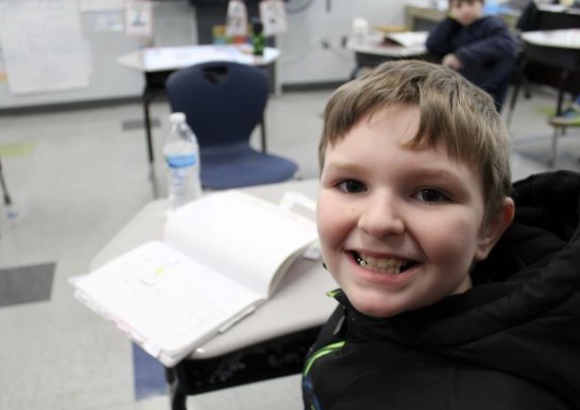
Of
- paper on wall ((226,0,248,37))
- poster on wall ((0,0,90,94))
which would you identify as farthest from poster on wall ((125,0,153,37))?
paper on wall ((226,0,248,37))

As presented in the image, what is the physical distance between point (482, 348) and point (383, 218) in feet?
0.57

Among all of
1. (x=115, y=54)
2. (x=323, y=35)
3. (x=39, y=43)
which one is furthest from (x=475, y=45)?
(x=115, y=54)

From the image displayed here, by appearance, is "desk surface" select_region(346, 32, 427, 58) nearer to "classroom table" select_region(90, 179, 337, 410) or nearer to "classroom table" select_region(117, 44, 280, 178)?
"classroom table" select_region(117, 44, 280, 178)

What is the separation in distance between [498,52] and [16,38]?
2.45 m

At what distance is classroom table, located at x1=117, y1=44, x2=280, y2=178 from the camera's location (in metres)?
2.74

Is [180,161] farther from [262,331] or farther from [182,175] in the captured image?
[262,331]

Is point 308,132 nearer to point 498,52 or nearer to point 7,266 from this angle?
point 498,52

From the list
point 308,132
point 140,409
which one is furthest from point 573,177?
point 308,132

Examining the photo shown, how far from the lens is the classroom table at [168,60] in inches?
108

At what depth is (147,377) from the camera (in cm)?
173

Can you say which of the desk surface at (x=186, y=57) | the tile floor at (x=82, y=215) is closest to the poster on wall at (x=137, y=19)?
the desk surface at (x=186, y=57)

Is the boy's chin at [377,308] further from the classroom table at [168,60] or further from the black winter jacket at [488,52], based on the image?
the black winter jacket at [488,52]

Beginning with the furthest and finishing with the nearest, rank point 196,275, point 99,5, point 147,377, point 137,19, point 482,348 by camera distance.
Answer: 1. point 99,5
2. point 137,19
3. point 147,377
4. point 196,275
5. point 482,348

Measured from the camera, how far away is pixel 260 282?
953mm
